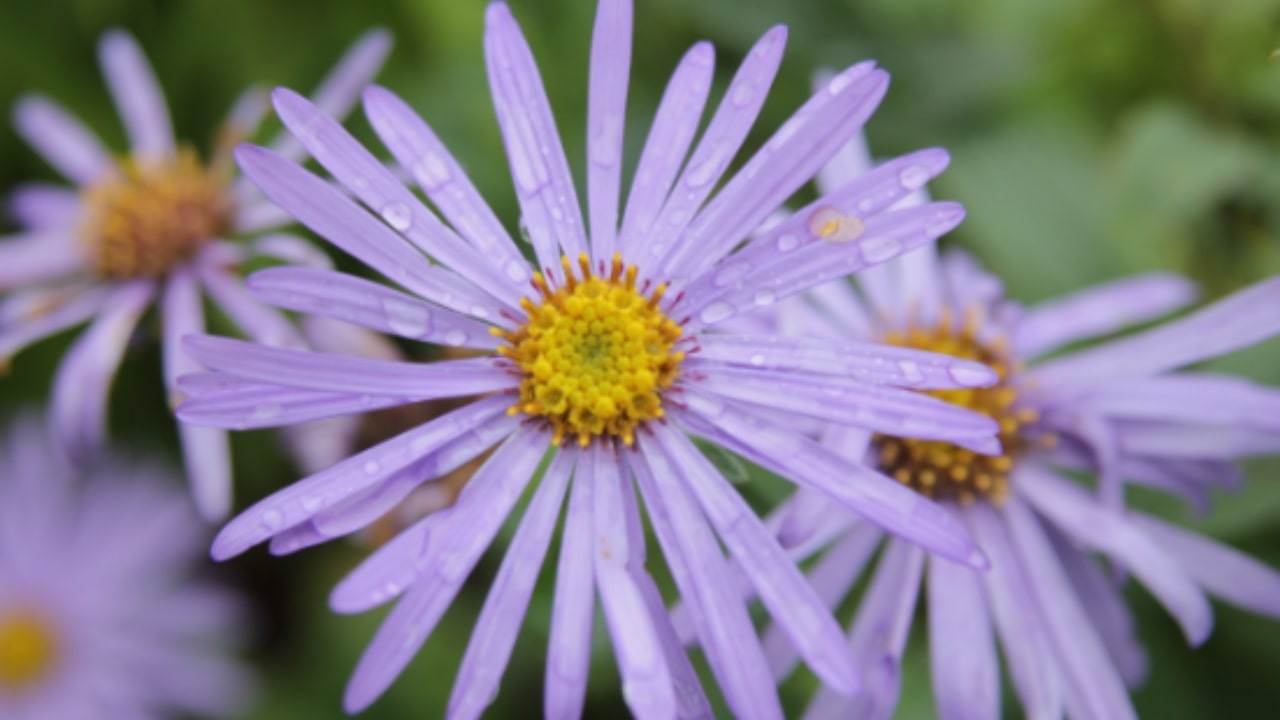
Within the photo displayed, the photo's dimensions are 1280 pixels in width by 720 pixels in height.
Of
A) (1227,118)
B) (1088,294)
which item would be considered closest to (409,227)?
(1088,294)

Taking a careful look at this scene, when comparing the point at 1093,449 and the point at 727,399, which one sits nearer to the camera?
the point at 727,399

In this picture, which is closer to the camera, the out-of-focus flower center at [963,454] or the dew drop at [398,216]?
the dew drop at [398,216]

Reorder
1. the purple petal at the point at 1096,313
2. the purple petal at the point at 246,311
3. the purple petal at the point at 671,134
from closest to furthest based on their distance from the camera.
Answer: the purple petal at the point at 671,134 < the purple petal at the point at 246,311 < the purple petal at the point at 1096,313

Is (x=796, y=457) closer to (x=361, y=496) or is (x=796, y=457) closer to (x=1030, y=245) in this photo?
(x=361, y=496)

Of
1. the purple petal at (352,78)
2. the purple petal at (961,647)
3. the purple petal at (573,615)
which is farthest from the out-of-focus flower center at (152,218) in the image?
the purple petal at (961,647)

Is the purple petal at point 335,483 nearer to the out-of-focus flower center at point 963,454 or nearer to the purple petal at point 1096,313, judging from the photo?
the out-of-focus flower center at point 963,454

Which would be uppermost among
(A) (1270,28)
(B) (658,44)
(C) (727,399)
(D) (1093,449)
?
(B) (658,44)

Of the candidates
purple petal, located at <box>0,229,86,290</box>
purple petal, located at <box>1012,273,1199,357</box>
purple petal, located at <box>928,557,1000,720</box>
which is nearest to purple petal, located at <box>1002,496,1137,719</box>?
purple petal, located at <box>928,557,1000,720</box>

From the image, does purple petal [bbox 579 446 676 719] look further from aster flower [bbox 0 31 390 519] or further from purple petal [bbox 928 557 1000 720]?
aster flower [bbox 0 31 390 519]

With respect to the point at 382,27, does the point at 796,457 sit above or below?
below
